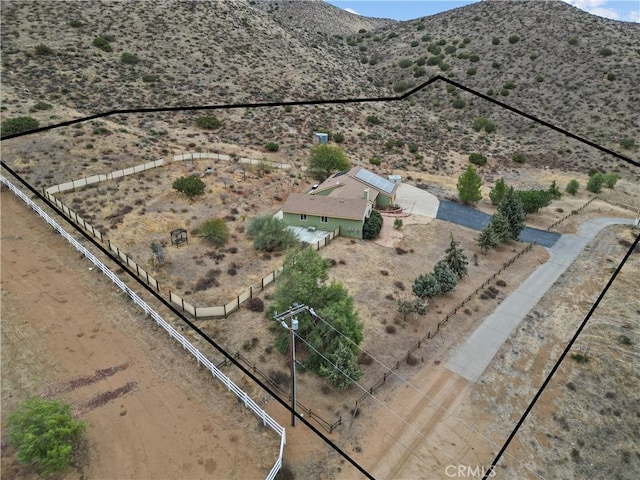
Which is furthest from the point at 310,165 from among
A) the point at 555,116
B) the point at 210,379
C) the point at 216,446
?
the point at 555,116

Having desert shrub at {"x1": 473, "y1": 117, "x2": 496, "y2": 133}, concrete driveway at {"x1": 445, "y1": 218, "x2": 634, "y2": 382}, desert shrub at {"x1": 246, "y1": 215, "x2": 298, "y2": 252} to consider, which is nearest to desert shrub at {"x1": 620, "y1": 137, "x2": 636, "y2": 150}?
desert shrub at {"x1": 473, "y1": 117, "x2": 496, "y2": 133}

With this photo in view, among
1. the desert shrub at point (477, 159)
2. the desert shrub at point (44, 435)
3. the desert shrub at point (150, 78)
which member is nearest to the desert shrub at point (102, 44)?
the desert shrub at point (150, 78)

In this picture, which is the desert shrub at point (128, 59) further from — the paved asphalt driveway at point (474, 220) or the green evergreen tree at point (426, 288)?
the green evergreen tree at point (426, 288)

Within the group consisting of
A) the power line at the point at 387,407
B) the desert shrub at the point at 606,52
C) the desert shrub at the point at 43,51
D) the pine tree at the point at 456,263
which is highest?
the desert shrub at the point at 606,52

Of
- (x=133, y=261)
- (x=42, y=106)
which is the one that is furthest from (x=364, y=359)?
(x=42, y=106)

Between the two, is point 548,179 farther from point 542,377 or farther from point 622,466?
point 622,466

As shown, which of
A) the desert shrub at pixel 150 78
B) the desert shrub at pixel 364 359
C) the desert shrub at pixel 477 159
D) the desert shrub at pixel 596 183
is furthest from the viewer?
the desert shrub at pixel 150 78
